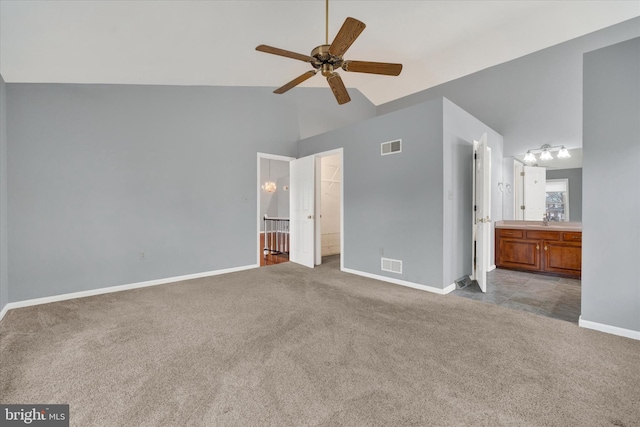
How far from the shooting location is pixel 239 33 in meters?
3.21

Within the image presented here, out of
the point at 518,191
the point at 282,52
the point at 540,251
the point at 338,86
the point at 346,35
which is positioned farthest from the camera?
the point at 518,191

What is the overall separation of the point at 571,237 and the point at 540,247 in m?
0.43

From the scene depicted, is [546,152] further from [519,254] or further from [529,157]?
[519,254]

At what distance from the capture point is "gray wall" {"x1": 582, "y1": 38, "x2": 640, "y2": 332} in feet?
7.36

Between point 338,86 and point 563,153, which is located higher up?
point 338,86

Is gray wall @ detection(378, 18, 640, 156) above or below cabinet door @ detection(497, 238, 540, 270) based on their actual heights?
above

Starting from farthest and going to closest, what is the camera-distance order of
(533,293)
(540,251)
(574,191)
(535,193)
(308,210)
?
(308,210), (535,193), (540,251), (574,191), (533,293)

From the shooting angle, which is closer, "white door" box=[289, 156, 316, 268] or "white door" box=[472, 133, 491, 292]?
"white door" box=[472, 133, 491, 292]

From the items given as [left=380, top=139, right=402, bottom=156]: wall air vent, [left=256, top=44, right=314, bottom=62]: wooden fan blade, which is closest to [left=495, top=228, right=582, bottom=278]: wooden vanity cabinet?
[left=380, top=139, right=402, bottom=156]: wall air vent

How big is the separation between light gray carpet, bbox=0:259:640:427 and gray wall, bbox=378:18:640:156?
11.9ft

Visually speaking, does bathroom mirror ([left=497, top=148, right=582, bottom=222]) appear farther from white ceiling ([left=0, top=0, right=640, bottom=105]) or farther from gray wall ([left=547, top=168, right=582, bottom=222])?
white ceiling ([left=0, top=0, right=640, bottom=105])

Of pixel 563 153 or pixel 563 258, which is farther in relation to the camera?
pixel 563 153

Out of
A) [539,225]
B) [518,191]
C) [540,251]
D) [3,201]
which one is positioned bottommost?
[540,251]

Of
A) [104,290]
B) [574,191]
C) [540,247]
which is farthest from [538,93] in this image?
[104,290]
